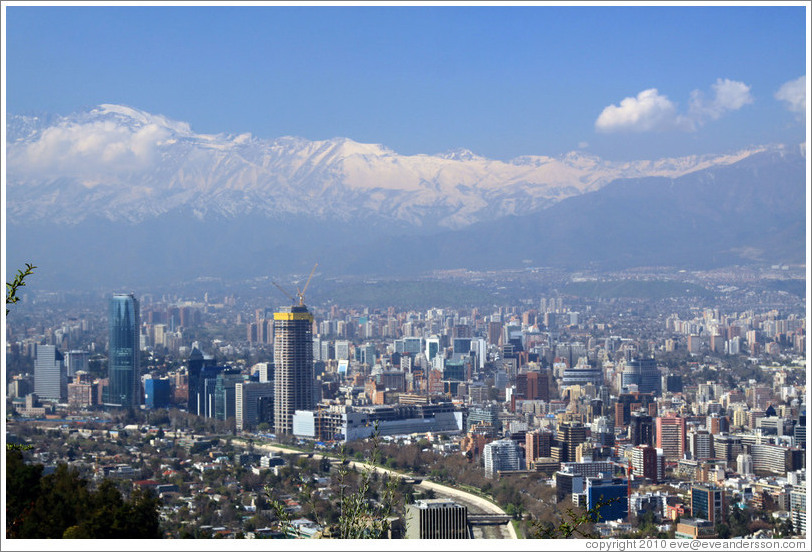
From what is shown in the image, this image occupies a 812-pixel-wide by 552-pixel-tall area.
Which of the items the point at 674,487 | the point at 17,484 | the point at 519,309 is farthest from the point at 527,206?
the point at 17,484

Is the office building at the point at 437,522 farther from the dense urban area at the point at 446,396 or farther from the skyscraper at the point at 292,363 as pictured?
the skyscraper at the point at 292,363

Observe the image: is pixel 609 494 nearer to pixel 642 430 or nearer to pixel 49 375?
pixel 642 430

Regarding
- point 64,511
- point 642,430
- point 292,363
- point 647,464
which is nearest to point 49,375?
point 292,363

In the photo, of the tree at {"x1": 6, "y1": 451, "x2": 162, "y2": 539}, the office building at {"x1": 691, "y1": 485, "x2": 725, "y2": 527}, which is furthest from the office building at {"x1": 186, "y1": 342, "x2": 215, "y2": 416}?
the tree at {"x1": 6, "y1": 451, "x2": 162, "y2": 539}

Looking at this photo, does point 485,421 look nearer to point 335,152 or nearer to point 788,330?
point 335,152

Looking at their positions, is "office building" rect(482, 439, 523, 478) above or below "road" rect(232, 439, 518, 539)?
below

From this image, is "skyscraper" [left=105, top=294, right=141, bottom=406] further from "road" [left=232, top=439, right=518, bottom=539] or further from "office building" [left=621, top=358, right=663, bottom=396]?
"road" [left=232, top=439, right=518, bottom=539]
